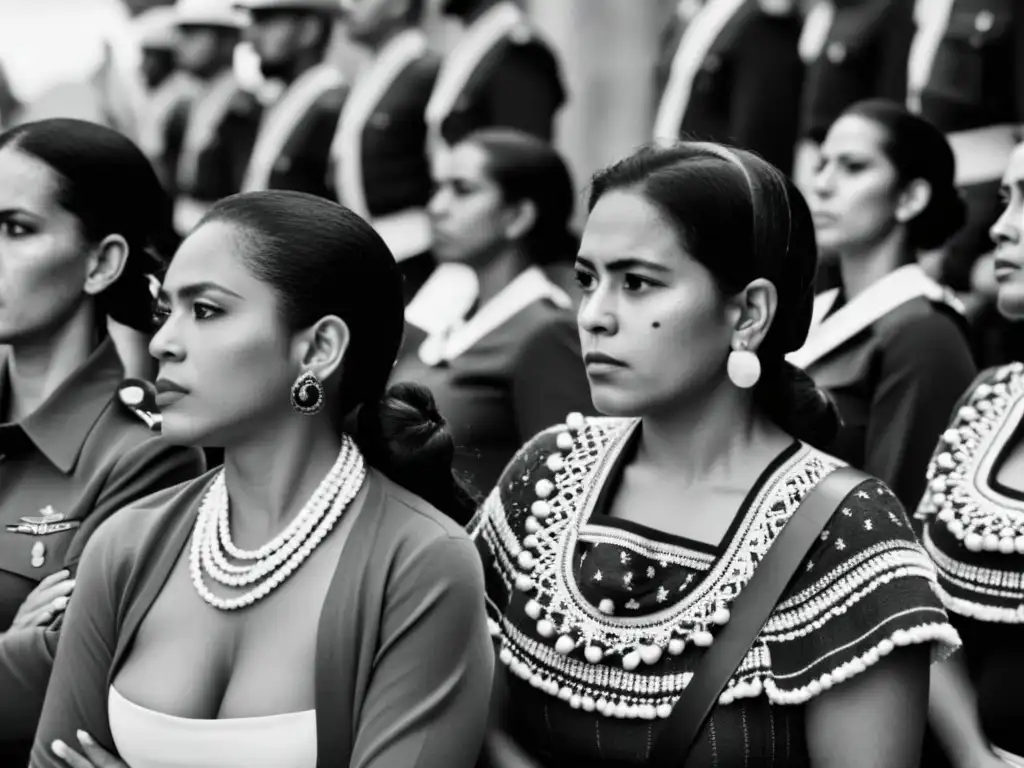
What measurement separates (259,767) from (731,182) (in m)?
1.05

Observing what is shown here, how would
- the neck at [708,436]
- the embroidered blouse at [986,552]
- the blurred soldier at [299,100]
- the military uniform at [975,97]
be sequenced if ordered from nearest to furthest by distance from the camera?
1. the neck at [708,436]
2. the embroidered blouse at [986,552]
3. the military uniform at [975,97]
4. the blurred soldier at [299,100]

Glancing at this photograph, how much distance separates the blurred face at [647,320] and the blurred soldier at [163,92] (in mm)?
6044

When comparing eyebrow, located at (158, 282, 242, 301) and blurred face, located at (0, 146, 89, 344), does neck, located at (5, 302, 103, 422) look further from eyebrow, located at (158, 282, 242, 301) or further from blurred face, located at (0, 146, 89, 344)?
eyebrow, located at (158, 282, 242, 301)

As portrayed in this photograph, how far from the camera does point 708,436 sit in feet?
8.04

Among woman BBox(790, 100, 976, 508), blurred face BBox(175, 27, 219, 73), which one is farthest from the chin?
blurred face BBox(175, 27, 219, 73)

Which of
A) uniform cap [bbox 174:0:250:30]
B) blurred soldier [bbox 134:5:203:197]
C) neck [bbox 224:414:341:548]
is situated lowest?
blurred soldier [bbox 134:5:203:197]

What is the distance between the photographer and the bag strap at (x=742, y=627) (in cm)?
227

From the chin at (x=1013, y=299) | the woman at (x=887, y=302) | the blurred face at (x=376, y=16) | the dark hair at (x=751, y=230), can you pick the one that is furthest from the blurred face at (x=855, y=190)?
the blurred face at (x=376, y=16)

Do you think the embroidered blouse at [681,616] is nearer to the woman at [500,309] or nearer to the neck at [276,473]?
the neck at [276,473]

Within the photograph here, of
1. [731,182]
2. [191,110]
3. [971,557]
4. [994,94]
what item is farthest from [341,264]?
[191,110]

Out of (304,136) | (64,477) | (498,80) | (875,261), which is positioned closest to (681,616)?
(64,477)

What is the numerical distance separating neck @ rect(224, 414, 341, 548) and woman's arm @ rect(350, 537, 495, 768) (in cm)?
22

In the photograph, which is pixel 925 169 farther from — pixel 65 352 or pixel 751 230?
pixel 65 352

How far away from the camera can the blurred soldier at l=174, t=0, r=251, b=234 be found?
297 inches
